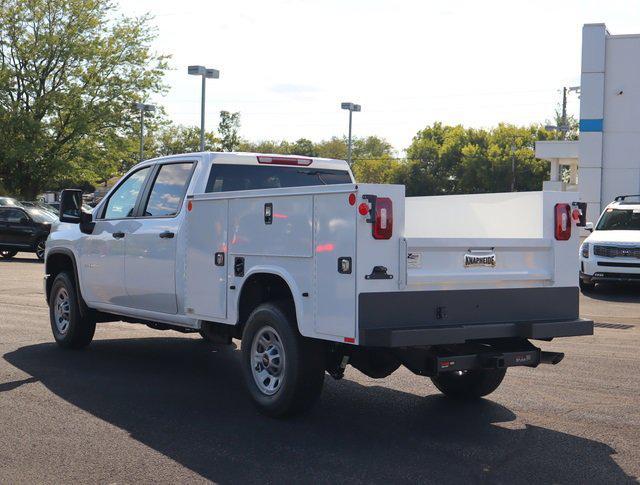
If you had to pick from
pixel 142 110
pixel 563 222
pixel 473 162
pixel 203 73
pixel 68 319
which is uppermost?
pixel 203 73

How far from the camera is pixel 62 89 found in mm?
44312

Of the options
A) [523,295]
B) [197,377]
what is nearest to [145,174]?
[197,377]

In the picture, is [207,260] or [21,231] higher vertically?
[207,260]

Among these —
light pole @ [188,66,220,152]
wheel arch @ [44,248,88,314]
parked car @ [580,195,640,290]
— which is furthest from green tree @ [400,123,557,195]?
wheel arch @ [44,248,88,314]

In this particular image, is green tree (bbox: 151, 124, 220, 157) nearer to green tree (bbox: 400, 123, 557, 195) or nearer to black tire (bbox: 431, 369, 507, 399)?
green tree (bbox: 400, 123, 557, 195)

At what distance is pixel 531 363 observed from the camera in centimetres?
686

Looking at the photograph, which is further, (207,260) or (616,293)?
(616,293)

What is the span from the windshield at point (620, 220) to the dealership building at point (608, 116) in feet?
62.3

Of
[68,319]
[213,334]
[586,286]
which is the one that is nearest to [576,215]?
[213,334]

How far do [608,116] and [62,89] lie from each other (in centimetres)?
2498

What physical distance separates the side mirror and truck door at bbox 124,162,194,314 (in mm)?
1031

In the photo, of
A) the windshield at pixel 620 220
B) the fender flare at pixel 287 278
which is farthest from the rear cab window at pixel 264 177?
the windshield at pixel 620 220

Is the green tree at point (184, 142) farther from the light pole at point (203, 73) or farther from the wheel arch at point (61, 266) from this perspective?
the wheel arch at point (61, 266)

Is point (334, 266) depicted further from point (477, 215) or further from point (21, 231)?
point (21, 231)
